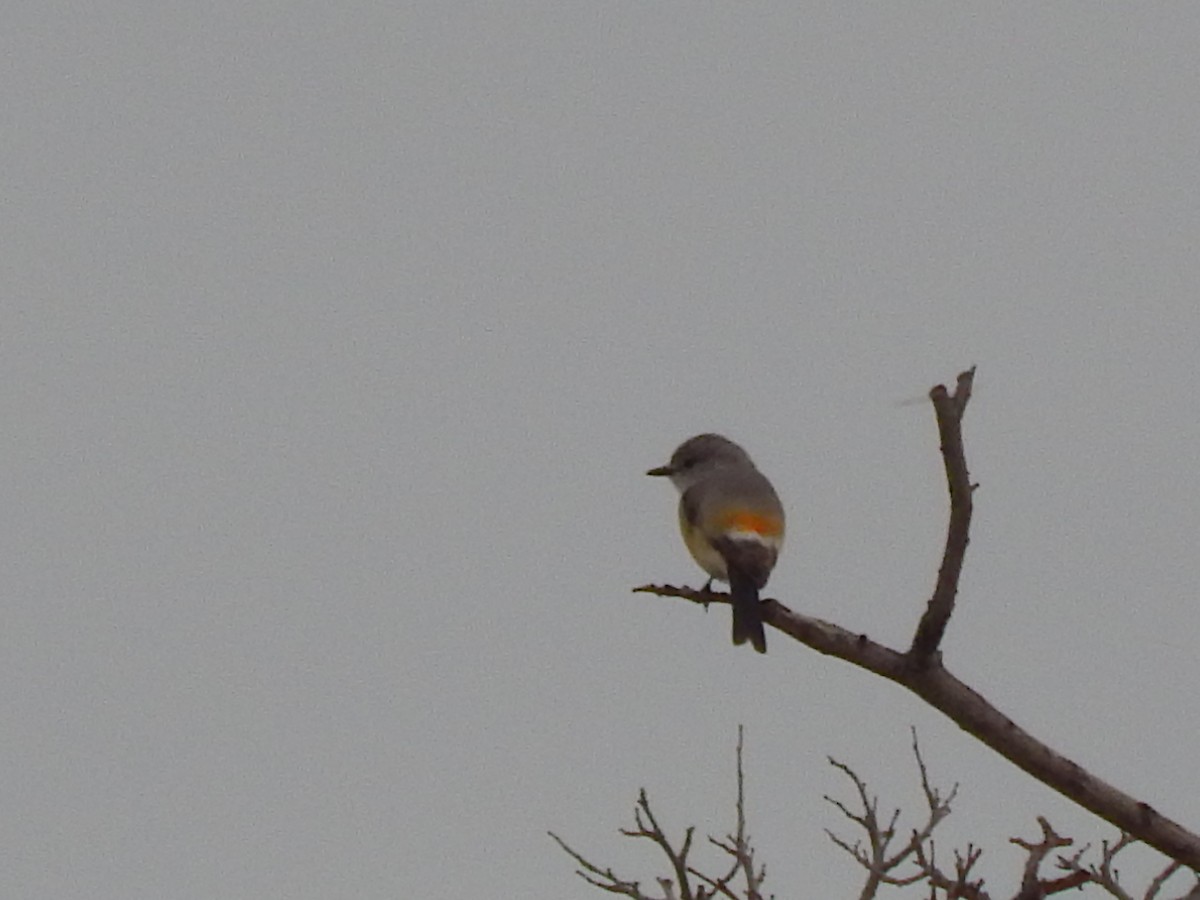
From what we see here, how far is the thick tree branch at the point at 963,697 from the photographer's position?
4.44 metres

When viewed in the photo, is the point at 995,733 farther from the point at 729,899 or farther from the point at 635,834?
the point at 635,834

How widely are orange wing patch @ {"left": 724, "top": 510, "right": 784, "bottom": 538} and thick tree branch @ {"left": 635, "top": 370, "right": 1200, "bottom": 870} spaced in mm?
3315

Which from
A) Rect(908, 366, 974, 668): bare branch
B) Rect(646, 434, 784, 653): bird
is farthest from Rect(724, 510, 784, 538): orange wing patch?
Rect(908, 366, 974, 668): bare branch

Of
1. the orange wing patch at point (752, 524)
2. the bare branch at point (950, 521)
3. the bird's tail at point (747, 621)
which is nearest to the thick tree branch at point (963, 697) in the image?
the bare branch at point (950, 521)

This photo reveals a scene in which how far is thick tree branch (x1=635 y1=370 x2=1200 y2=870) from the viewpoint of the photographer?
14.6ft

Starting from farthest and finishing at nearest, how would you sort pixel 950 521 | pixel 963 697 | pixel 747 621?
pixel 747 621 → pixel 963 697 → pixel 950 521

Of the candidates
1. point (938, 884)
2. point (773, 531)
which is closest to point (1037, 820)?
point (938, 884)

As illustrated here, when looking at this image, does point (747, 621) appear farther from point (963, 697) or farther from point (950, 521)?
point (950, 521)

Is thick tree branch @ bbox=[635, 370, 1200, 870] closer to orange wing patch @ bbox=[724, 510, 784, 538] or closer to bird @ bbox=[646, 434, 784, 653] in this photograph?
bird @ bbox=[646, 434, 784, 653]

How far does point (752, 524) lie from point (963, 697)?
3.59 metres

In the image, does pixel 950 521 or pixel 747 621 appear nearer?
pixel 950 521

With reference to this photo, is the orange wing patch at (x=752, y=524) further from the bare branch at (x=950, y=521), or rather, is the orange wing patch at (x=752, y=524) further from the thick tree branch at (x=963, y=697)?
the bare branch at (x=950, y=521)

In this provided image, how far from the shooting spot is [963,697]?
4652 mm

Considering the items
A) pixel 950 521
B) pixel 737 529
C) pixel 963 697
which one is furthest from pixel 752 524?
pixel 950 521
